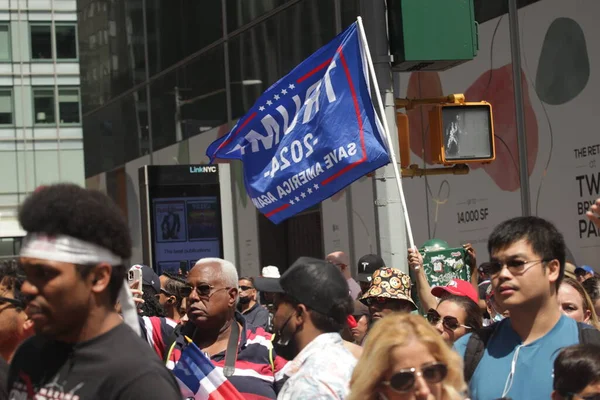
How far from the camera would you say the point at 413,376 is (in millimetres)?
3658

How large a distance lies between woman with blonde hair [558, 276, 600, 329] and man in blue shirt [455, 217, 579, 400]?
4.39 feet

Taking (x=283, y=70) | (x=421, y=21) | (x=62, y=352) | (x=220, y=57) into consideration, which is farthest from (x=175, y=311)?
(x=220, y=57)

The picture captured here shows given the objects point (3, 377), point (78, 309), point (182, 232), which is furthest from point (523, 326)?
point (182, 232)

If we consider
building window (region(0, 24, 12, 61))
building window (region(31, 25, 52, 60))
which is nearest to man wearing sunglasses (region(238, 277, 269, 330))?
building window (region(31, 25, 52, 60))

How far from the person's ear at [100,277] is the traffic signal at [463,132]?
6.14 m

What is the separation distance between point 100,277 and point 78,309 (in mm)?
109

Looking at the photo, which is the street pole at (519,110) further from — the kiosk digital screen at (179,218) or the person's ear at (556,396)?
the person's ear at (556,396)

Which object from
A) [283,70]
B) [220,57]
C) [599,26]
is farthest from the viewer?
[220,57]

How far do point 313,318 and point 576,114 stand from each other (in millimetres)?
8951

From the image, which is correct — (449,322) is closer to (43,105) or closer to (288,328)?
(288,328)

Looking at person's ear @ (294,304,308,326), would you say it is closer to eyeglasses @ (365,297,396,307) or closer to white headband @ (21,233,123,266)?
white headband @ (21,233,123,266)

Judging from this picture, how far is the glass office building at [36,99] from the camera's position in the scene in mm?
57281

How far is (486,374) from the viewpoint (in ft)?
15.5

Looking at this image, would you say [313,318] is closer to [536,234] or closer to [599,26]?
[536,234]
